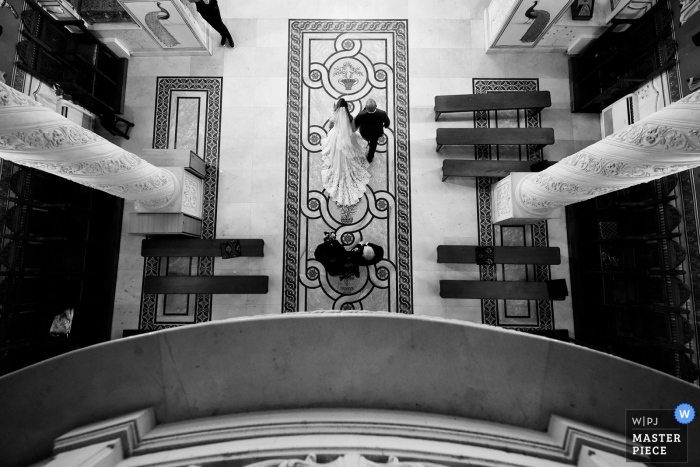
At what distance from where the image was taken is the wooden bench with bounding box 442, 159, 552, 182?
456 cm

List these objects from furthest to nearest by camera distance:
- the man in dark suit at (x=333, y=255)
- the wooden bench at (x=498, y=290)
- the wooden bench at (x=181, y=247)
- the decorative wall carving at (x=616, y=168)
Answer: the wooden bench at (x=181, y=247)
the wooden bench at (x=498, y=290)
the man in dark suit at (x=333, y=255)
the decorative wall carving at (x=616, y=168)

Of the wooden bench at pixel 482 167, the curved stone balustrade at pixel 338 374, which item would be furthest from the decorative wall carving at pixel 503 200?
the curved stone balustrade at pixel 338 374

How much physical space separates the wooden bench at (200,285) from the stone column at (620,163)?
11.4 ft

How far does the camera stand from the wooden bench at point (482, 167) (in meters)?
4.56

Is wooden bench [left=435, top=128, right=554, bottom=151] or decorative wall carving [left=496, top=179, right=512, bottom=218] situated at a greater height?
wooden bench [left=435, top=128, right=554, bottom=151]

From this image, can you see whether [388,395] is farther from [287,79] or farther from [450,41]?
[450,41]

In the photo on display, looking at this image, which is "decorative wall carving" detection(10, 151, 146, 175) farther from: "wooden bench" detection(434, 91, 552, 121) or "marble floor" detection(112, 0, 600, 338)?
"wooden bench" detection(434, 91, 552, 121)

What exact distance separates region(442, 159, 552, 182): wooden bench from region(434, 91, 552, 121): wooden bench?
785 millimetres

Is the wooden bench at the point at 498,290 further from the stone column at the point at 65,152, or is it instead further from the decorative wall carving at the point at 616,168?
the stone column at the point at 65,152

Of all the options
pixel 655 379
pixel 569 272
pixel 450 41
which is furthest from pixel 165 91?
pixel 569 272

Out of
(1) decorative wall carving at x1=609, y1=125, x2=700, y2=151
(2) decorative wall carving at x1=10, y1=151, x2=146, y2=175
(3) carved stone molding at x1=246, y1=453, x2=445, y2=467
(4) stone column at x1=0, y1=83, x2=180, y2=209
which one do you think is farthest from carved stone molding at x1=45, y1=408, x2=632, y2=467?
(2) decorative wall carving at x1=10, y1=151, x2=146, y2=175

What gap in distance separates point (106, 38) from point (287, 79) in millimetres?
2623

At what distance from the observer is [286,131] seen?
496cm

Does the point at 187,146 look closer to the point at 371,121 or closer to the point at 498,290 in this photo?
the point at 371,121
